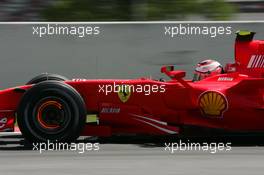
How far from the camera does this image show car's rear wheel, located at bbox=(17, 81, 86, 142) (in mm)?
8195

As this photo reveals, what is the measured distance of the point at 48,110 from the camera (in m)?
8.32

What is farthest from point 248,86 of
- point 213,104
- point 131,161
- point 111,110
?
point 131,161

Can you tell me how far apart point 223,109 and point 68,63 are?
4.18 metres

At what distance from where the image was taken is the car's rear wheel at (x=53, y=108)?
8195 millimetres

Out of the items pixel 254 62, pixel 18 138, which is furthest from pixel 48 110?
pixel 254 62

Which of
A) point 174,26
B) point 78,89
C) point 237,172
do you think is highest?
point 174,26

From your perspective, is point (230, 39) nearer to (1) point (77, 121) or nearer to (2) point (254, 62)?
(2) point (254, 62)

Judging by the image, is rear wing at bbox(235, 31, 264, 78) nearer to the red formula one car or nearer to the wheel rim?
the red formula one car

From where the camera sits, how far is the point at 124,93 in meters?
8.39
